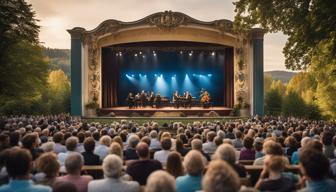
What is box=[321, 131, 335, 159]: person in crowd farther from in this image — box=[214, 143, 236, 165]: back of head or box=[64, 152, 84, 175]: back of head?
box=[64, 152, 84, 175]: back of head

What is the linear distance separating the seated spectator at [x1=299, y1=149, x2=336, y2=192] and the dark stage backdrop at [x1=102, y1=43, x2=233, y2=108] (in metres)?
26.9

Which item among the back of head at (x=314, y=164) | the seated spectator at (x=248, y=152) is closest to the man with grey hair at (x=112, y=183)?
the back of head at (x=314, y=164)

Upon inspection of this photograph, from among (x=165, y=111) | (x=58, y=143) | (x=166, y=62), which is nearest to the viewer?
(x=58, y=143)

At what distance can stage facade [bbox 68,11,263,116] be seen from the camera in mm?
27719

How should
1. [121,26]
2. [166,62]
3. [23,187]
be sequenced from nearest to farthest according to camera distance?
[23,187], [121,26], [166,62]

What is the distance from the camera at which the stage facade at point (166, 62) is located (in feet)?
90.9

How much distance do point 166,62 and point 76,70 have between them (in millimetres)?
8143

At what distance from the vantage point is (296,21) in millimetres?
14945

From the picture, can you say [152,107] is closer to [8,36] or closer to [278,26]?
[8,36]

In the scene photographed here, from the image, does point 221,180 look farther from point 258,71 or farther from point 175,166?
point 258,71

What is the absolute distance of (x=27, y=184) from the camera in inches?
152

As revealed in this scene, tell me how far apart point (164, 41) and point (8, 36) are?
11.5m

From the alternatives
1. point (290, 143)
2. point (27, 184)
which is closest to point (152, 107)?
point (290, 143)

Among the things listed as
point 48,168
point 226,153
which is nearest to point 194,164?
point 226,153
